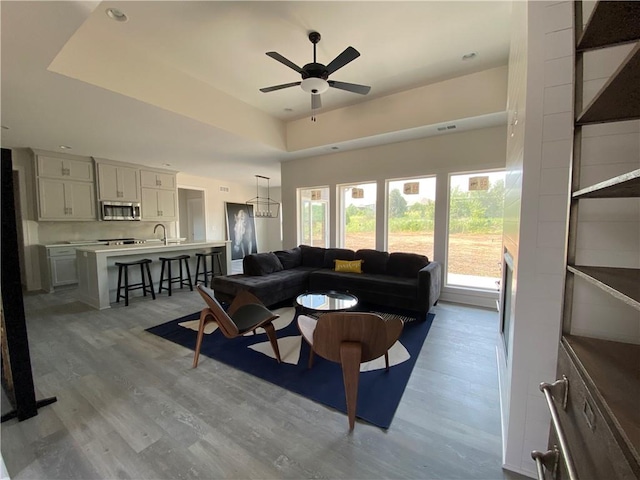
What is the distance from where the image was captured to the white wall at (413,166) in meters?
4.02

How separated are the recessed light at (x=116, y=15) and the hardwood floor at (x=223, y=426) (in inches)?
127

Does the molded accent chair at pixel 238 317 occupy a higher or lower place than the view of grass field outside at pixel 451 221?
lower

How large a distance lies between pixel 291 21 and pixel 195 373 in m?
3.41

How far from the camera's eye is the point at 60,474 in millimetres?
1419

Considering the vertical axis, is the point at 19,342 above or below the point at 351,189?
below

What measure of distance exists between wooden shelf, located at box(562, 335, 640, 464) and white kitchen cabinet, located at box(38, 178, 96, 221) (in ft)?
24.0

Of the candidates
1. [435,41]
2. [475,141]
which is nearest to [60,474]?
[435,41]

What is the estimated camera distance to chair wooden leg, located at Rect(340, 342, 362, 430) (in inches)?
66.5

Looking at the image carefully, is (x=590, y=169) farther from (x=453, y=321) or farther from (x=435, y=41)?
(x=453, y=321)

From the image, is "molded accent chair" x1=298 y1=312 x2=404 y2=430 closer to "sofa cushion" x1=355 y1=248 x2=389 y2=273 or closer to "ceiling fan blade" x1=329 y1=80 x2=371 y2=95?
"ceiling fan blade" x1=329 y1=80 x2=371 y2=95

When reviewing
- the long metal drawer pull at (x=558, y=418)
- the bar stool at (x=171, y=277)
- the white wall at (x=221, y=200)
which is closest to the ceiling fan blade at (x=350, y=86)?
the long metal drawer pull at (x=558, y=418)

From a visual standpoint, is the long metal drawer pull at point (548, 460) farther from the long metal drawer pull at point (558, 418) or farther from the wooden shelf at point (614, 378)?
the wooden shelf at point (614, 378)

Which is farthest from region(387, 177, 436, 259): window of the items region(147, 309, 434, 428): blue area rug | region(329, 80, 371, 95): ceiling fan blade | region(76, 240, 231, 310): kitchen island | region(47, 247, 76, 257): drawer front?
region(47, 247, 76, 257): drawer front

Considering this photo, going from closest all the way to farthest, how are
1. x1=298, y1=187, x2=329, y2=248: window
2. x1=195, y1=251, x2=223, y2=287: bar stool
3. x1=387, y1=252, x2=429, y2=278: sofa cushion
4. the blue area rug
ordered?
the blue area rug, x1=387, y1=252, x2=429, y2=278: sofa cushion, x1=195, y1=251, x2=223, y2=287: bar stool, x1=298, y1=187, x2=329, y2=248: window
